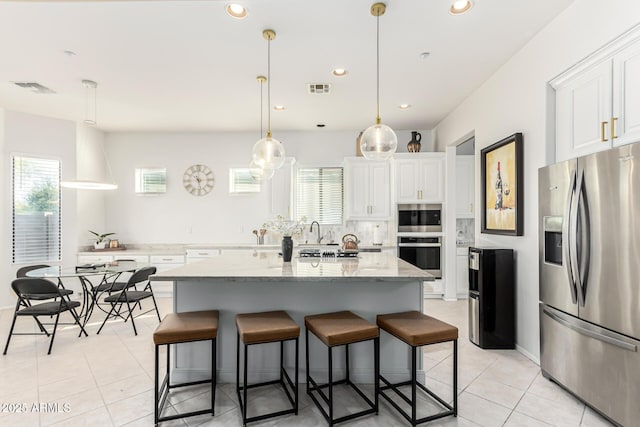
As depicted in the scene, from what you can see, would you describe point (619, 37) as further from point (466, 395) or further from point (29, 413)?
point (29, 413)

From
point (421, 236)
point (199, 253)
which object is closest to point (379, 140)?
point (421, 236)

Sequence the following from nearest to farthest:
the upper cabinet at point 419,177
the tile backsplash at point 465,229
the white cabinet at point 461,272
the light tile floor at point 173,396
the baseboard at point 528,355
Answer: the light tile floor at point 173,396 → the baseboard at point 528,355 → the white cabinet at point 461,272 → the upper cabinet at point 419,177 → the tile backsplash at point 465,229

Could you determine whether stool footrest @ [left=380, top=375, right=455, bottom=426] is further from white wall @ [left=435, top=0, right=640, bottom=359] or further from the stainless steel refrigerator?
white wall @ [left=435, top=0, right=640, bottom=359]

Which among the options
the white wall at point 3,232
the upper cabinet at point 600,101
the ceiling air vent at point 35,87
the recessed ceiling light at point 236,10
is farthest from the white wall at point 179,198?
the upper cabinet at point 600,101

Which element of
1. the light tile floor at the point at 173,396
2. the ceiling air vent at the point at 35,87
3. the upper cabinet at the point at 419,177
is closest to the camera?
the light tile floor at the point at 173,396

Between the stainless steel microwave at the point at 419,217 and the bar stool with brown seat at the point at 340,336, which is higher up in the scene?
the stainless steel microwave at the point at 419,217

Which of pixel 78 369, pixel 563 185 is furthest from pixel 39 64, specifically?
pixel 563 185

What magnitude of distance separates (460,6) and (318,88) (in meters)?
1.88

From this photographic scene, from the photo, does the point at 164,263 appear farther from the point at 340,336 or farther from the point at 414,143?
the point at 414,143

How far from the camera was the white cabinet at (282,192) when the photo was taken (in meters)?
5.89

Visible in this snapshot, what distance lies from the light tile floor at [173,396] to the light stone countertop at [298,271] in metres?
0.89

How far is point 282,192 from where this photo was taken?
5902 mm

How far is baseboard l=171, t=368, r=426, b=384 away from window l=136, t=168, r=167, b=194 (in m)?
4.35

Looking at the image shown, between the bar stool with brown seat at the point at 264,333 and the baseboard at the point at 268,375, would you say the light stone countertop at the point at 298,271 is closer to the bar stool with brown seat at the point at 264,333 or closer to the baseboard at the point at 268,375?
the bar stool with brown seat at the point at 264,333
